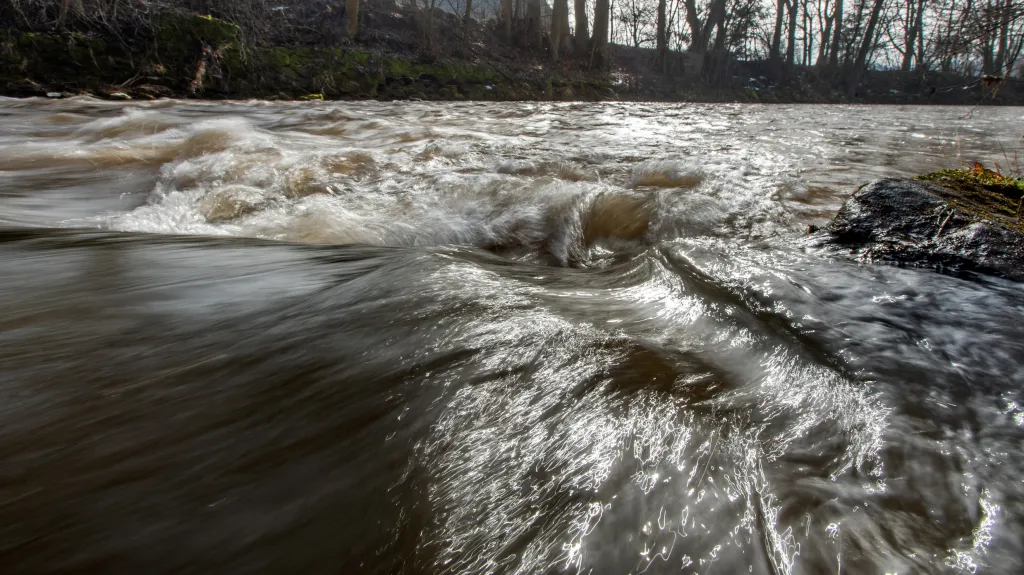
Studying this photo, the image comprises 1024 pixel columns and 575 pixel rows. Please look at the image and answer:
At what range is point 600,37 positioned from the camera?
23438mm

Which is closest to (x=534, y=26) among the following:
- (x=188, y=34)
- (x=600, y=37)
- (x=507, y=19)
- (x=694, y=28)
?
(x=507, y=19)

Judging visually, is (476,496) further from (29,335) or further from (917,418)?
(29,335)

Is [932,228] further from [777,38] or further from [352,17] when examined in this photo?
[777,38]

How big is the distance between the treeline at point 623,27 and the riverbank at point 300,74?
435 millimetres

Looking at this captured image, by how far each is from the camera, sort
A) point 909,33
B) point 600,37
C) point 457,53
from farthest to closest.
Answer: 1. point 600,37
2. point 457,53
3. point 909,33

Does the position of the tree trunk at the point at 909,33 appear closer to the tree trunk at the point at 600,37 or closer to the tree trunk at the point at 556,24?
the tree trunk at the point at 600,37


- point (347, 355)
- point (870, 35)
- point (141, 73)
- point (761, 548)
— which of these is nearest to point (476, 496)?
point (761, 548)

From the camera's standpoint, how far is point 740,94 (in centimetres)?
2611

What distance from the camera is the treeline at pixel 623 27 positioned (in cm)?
626

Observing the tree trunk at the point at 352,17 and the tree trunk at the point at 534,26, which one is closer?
the tree trunk at the point at 352,17

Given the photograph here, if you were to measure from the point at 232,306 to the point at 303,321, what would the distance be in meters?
0.29

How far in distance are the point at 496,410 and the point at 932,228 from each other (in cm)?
198

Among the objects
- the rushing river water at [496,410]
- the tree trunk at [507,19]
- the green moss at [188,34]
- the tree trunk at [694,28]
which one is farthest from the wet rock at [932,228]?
the tree trunk at [694,28]

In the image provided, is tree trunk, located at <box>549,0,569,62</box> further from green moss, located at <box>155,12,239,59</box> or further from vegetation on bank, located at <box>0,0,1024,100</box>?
green moss, located at <box>155,12,239,59</box>
